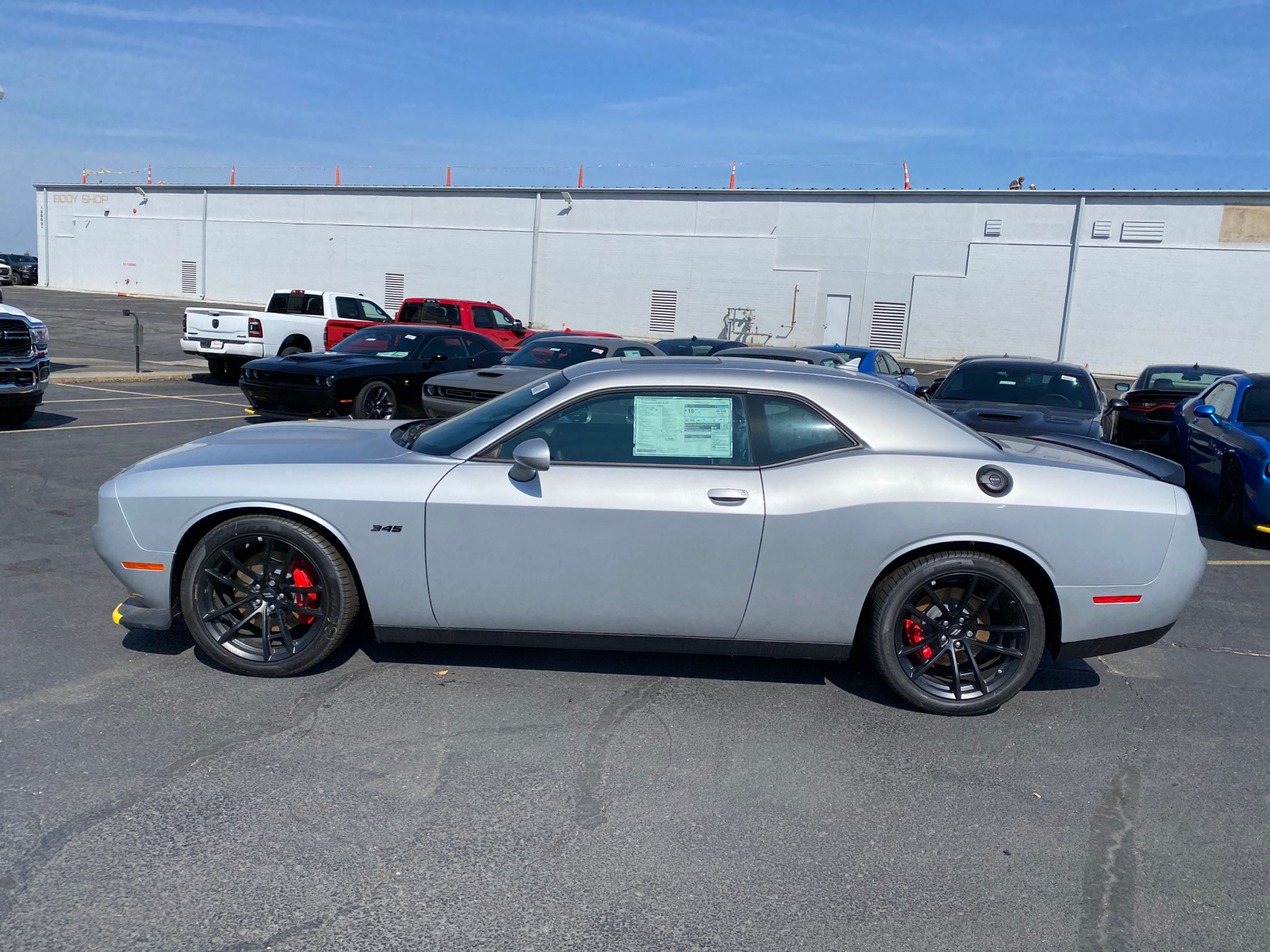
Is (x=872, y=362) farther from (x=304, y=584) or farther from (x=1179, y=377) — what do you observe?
(x=304, y=584)

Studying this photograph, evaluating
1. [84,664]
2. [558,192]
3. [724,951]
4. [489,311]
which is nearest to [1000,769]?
[724,951]

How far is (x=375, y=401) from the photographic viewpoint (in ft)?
42.4

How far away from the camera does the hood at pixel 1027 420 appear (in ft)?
28.8

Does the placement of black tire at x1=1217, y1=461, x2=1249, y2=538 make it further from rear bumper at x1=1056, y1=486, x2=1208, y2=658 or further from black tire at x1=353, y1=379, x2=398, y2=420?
black tire at x1=353, y1=379, x2=398, y2=420

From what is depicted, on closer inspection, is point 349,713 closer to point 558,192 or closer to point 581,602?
point 581,602

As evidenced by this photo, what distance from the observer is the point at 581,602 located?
4270 millimetres

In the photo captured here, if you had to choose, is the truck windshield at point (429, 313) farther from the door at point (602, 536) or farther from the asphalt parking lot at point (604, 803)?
the door at point (602, 536)

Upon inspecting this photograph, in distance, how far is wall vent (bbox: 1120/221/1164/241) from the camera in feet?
105

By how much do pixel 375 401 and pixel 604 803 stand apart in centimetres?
1016

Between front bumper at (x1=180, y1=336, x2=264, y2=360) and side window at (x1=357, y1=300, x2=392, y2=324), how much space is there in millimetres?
2823

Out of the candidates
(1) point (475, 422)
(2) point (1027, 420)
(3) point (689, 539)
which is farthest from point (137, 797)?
(2) point (1027, 420)

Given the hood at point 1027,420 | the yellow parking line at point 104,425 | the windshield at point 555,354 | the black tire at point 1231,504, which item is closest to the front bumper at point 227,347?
the yellow parking line at point 104,425

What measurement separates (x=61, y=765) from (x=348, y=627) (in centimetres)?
120

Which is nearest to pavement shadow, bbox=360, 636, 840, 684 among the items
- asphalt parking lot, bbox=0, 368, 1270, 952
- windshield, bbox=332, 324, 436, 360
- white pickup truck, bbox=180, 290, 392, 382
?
asphalt parking lot, bbox=0, 368, 1270, 952
